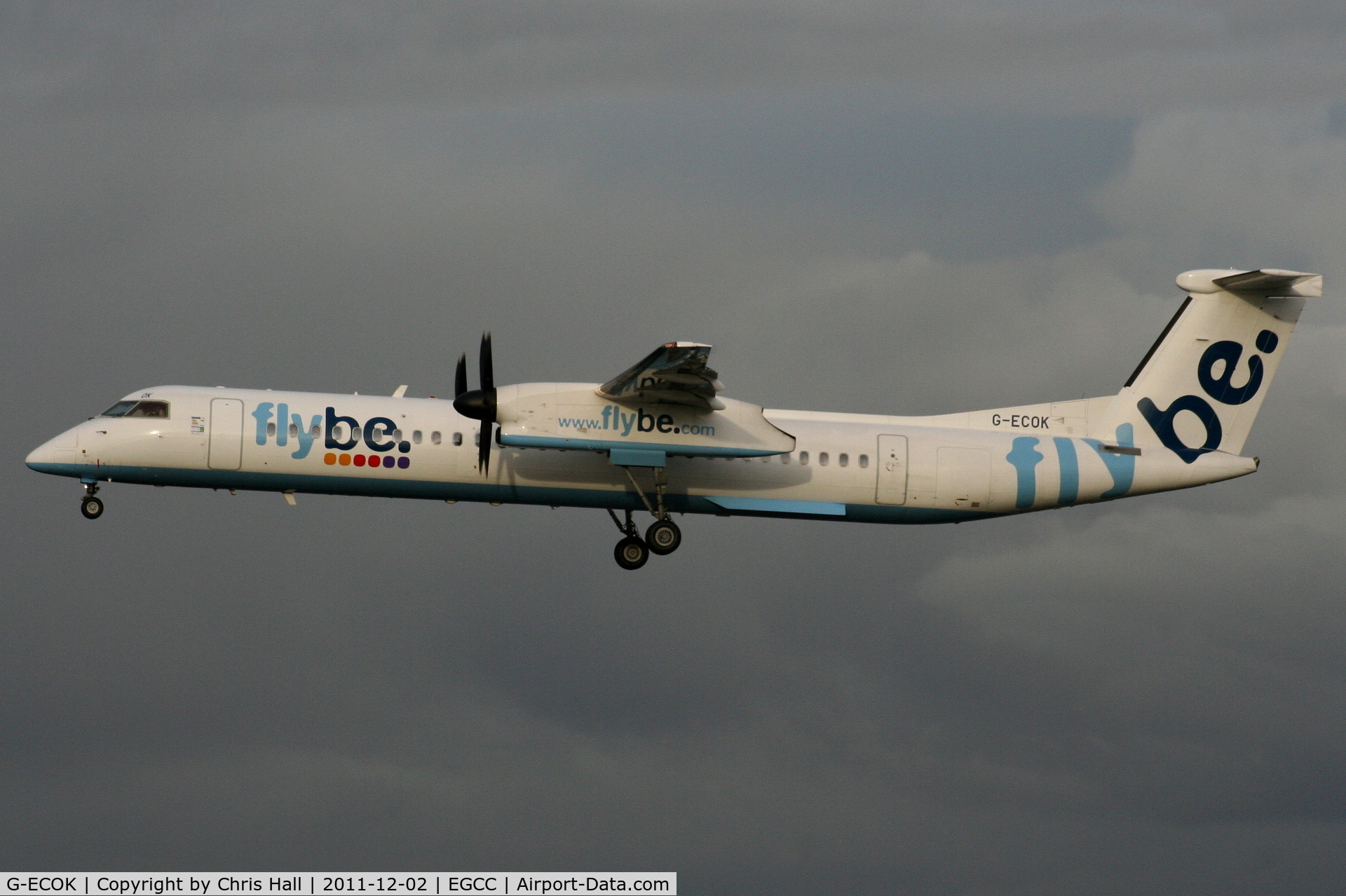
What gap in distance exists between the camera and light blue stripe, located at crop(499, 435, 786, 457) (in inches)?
937

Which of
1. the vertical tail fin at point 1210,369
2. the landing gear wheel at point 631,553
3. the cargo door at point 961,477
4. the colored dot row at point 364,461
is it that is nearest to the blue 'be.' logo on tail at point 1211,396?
the vertical tail fin at point 1210,369

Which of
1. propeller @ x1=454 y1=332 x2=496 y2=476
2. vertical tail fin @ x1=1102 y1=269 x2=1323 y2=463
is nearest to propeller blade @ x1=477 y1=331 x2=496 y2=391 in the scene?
propeller @ x1=454 y1=332 x2=496 y2=476

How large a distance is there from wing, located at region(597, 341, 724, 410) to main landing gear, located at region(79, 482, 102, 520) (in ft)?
26.0

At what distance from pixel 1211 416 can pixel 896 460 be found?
18.1 feet

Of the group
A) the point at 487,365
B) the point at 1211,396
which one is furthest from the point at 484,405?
the point at 1211,396

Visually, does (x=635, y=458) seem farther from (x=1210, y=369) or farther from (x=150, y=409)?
(x=1210, y=369)

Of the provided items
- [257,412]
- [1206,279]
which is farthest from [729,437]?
[1206,279]

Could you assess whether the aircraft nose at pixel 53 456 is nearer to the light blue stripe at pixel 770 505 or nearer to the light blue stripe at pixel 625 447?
the light blue stripe at pixel 625 447

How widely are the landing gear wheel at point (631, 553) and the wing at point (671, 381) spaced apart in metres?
2.76

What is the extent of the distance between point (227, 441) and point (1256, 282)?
16391 mm

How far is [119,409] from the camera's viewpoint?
24953 mm

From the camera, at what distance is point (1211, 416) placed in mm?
26812

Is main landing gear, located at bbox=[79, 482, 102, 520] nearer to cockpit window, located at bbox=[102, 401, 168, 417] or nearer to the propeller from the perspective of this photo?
cockpit window, located at bbox=[102, 401, 168, 417]

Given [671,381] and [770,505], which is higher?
[671,381]
